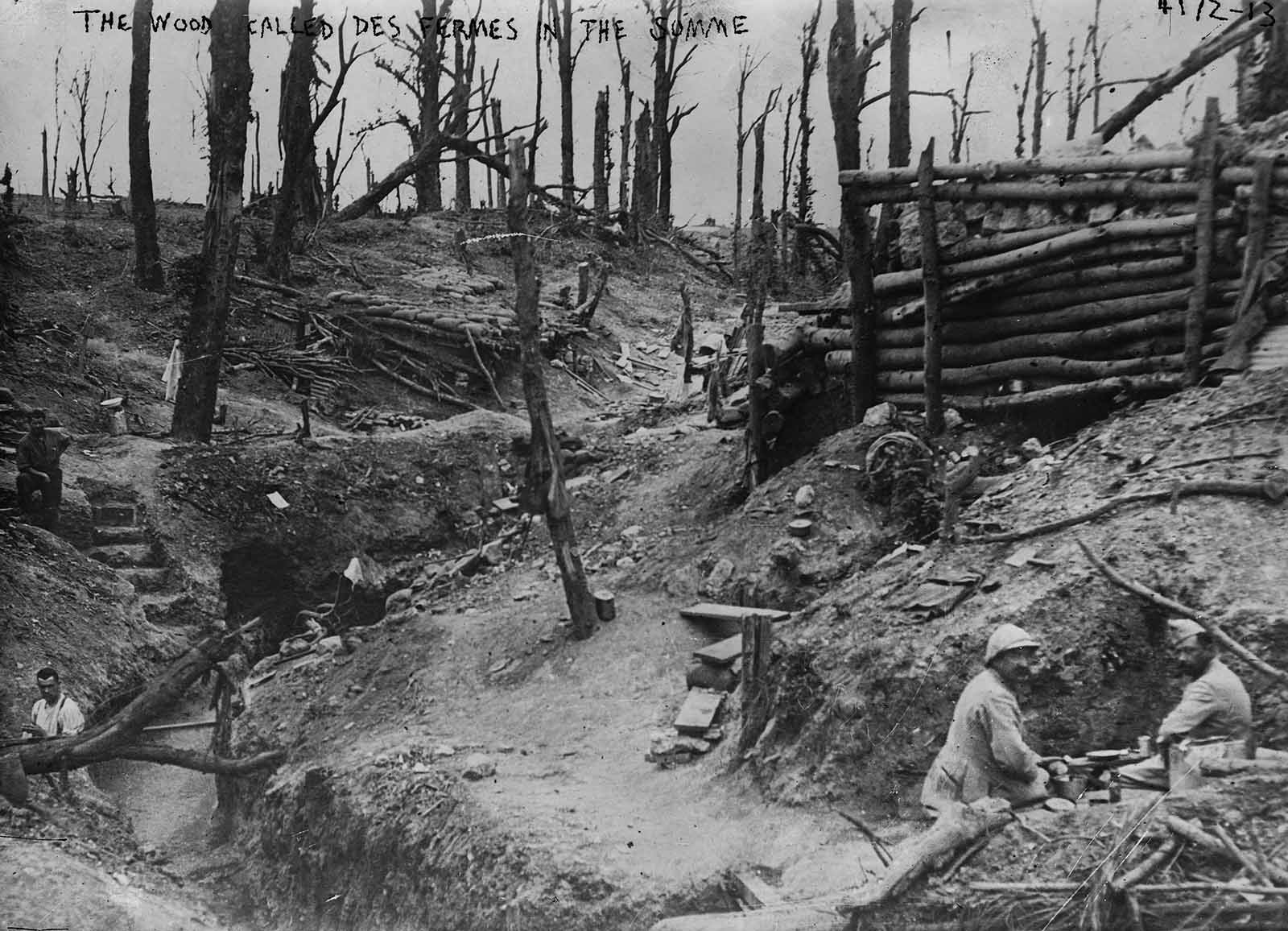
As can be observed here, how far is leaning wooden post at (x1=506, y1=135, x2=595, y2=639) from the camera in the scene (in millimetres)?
7508

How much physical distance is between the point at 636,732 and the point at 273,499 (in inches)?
224

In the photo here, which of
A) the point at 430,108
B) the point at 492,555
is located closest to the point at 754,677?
the point at 492,555

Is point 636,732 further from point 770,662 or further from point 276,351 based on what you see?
point 276,351

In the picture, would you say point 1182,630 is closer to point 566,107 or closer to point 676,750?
point 676,750

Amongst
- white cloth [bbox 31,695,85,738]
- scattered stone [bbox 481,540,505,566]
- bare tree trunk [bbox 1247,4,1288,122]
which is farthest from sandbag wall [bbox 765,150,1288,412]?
white cloth [bbox 31,695,85,738]

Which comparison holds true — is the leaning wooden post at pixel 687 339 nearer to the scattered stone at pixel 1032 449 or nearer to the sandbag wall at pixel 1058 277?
the sandbag wall at pixel 1058 277

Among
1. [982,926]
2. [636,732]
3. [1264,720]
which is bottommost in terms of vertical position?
[636,732]

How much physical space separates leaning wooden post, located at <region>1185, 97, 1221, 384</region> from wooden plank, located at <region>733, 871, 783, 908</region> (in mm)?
4389

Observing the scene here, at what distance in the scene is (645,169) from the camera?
94.3 feet

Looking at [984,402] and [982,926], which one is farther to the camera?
[984,402]

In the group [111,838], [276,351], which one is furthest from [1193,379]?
[276,351]

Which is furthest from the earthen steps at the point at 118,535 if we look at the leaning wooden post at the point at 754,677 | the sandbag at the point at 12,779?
the leaning wooden post at the point at 754,677

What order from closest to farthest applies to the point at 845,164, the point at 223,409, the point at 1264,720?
the point at 1264,720
the point at 845,164
the point at 223,409

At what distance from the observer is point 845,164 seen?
374 inches
